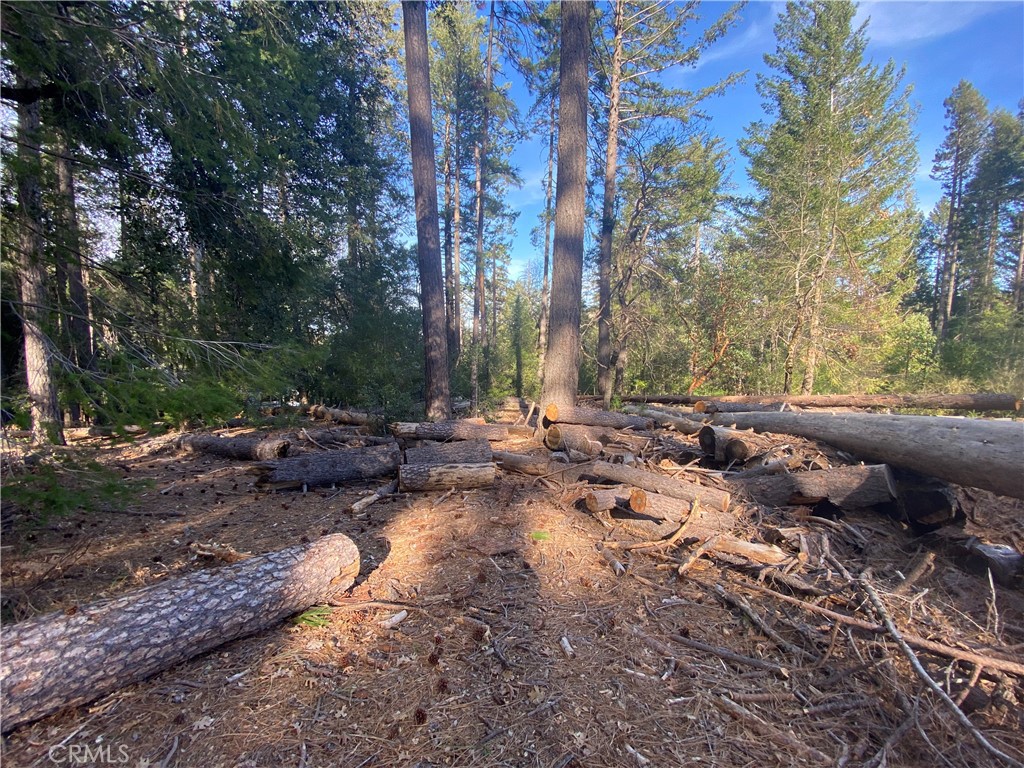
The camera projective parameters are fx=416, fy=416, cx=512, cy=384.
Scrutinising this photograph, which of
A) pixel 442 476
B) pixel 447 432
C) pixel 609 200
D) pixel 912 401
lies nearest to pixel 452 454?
pixel 442 476

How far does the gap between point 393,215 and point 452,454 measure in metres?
14.4

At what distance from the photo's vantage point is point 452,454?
572 cm

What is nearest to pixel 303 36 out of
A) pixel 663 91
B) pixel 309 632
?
pixel 663 91

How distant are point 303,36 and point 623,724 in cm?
1337

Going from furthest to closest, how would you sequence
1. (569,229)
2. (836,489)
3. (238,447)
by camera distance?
(569,229) < (238,447) < (836,489)

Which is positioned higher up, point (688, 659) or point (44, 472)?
point (44, 472)

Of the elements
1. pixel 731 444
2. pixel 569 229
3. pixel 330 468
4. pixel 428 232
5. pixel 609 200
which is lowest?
pixel 330 468

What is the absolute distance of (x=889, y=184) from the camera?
1414cm

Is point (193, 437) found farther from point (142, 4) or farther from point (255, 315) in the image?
point (142, 4)

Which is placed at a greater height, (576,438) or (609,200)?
(609,200)

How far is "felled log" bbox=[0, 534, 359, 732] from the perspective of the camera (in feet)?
6.32

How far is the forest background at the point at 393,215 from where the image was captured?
11.1ft

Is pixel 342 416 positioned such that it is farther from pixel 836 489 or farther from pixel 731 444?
pixel 836 489

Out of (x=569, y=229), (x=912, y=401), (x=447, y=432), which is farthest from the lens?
(x=912, y=401)
